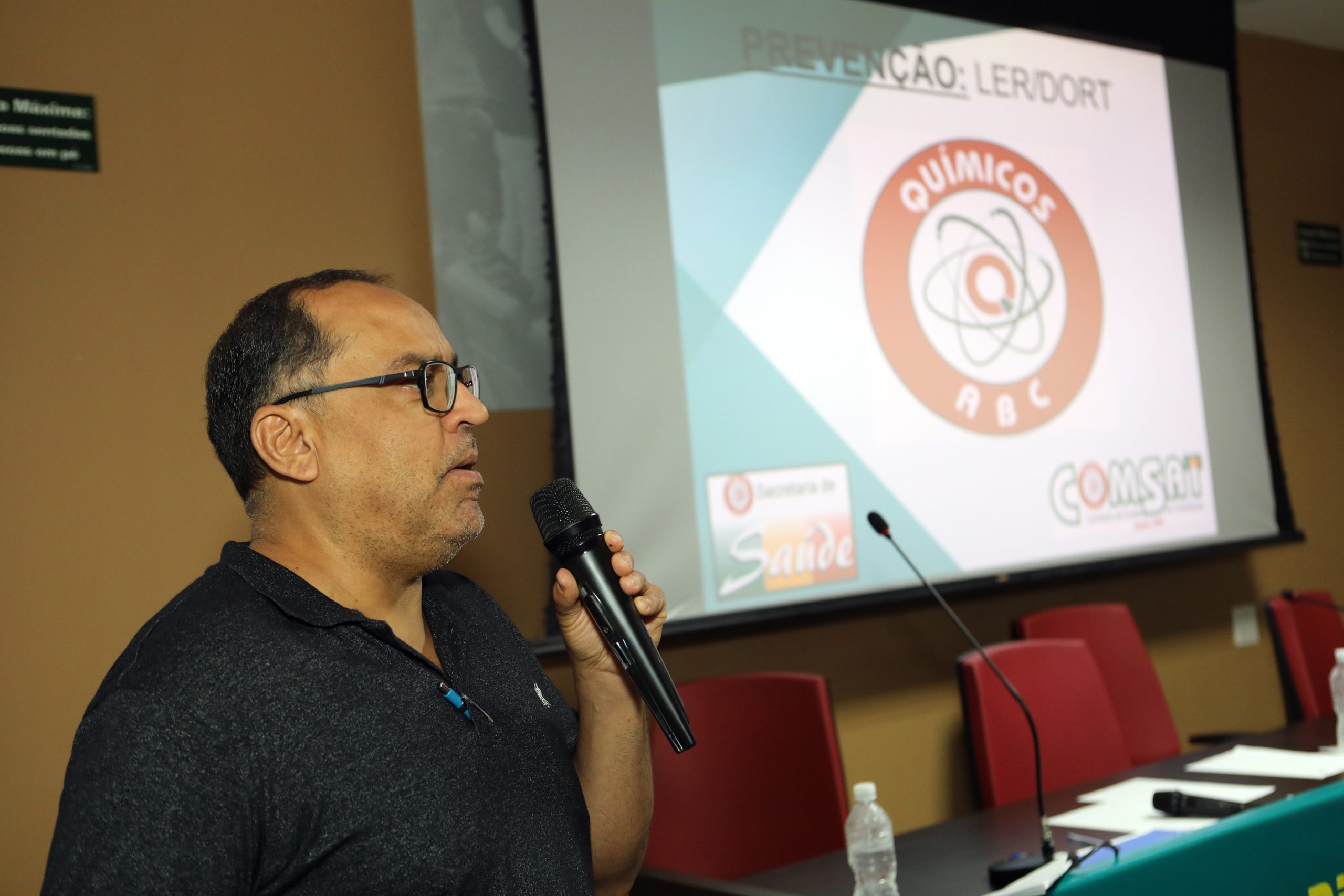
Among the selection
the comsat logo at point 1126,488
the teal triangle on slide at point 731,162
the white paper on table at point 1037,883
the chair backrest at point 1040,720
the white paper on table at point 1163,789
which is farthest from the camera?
the comsat logo at point 1126,488

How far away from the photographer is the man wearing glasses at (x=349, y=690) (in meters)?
1.03

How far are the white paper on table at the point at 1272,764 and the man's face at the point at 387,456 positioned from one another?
6.56 feet

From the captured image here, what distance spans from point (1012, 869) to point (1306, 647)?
2.51 metres

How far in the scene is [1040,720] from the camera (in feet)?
9.36

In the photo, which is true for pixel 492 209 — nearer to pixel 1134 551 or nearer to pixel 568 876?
pixel 568 876

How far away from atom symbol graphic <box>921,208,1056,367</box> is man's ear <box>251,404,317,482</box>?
2.41m

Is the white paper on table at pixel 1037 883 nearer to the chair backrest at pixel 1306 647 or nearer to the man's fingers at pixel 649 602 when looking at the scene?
the man's fingers at pixel 649 602

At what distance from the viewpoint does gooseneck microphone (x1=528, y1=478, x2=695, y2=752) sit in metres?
1.32

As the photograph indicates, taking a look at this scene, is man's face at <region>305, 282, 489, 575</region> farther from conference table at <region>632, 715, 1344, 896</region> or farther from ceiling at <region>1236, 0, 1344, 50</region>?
ceiling at <region>1236, 0, 1344, 50</region>

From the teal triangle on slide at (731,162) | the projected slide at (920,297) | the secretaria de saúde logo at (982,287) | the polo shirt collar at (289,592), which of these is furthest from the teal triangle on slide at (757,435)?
the polo shirt collar at (289,592)

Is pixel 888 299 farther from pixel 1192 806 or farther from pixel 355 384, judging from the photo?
pixel 355 384

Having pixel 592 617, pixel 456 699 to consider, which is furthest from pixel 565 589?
pixel 456 699

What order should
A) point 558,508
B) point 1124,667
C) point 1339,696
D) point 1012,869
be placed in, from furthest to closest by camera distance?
point 1124,667 → point 1339,696 → point 1012,869 → point 558,508

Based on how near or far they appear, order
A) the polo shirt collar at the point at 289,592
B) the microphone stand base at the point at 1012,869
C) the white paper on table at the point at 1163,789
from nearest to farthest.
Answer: the polo shirt collar at the point at 289,592 < the microphone stand base at the point at 1012,869 < the white paper on table at the point at 1163,789
